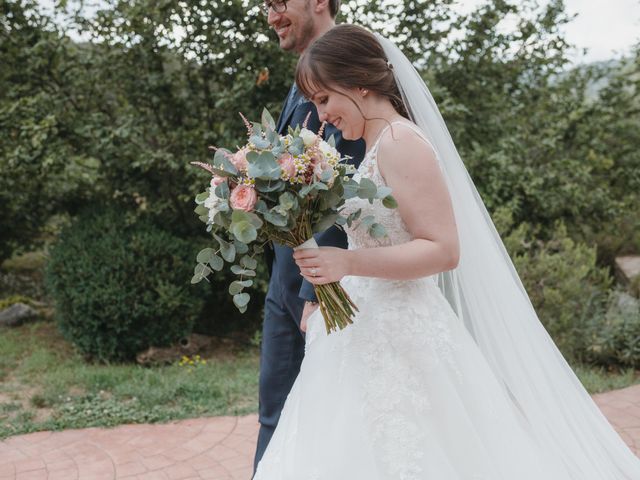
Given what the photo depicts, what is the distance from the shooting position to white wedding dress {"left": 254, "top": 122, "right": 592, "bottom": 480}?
197 centimetres

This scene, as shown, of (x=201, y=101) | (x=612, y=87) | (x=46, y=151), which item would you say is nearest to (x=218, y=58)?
(x=201, y=101)

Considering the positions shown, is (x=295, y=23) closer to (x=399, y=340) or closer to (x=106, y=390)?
(x=399, y=340)

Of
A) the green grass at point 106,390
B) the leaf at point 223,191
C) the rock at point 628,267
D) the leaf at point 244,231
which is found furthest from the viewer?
the rock at point 628,267

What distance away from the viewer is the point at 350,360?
2127 mm

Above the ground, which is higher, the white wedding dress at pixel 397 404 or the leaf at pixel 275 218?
the leaf at pixel 275 218

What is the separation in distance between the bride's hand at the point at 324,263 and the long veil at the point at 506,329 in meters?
0.65

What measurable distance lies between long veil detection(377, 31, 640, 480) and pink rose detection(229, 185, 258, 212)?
792 millimetres

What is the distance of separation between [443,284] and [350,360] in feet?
2.01

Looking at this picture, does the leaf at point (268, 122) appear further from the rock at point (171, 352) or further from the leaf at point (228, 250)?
the rock at point (171, 352)

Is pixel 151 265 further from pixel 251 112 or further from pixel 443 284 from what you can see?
pixel 443 284

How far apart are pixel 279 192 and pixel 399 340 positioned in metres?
0.63

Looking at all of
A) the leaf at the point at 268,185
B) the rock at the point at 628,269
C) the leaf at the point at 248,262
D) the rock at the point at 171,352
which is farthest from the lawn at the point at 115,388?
the leaf at the point at 268,185

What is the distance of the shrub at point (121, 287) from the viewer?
5668 millimetres

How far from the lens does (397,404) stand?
2.02 meters
